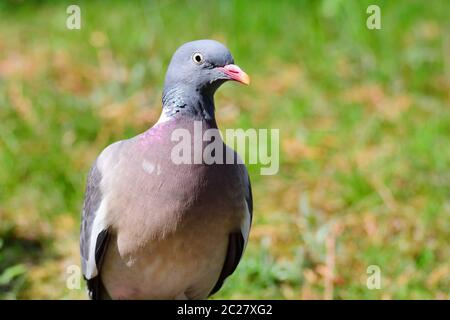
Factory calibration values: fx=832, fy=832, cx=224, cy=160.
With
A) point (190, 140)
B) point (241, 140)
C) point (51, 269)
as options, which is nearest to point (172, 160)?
point (190, 140)

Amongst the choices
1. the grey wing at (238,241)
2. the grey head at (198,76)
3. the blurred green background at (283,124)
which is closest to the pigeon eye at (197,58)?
the grey head at (198,76)

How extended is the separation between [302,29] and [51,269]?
314 cm

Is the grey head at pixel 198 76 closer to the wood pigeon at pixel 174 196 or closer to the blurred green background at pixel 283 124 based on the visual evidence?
the wood pigeon at pixel 174 196

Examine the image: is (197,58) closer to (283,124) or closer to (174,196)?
(174,196)

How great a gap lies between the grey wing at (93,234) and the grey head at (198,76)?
41cm

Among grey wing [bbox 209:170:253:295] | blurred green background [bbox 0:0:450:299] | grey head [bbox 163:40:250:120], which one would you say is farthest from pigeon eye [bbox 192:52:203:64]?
blurred green background [bbox 0:0:450:299]

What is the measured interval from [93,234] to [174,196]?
1.30 feet

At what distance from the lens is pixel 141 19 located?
6.56 m

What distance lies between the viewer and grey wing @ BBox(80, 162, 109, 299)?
3.04 m

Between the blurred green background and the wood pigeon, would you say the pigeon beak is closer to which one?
the wood pigeon

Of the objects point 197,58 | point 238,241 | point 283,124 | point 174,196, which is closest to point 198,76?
point 197,58

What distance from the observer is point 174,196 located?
2863 millimetres

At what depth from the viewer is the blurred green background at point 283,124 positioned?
4.17 m
